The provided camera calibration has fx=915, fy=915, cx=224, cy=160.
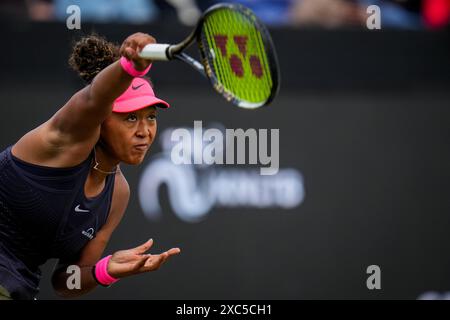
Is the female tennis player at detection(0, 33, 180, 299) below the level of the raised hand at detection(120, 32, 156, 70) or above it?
below

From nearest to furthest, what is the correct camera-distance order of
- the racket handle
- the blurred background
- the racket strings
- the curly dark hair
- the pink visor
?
the racket handle, the racket strings, the pink visor, the curly dark hair, the blurred background

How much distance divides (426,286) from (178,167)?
1752mm

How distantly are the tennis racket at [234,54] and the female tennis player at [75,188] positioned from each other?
1.39ft

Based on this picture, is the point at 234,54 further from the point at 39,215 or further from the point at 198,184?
the point at 198,184

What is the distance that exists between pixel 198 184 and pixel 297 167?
0.63 meters

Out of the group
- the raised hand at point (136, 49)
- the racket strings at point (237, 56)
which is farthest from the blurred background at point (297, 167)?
the raised hand at point (136, 49)

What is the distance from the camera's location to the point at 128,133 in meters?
3.56

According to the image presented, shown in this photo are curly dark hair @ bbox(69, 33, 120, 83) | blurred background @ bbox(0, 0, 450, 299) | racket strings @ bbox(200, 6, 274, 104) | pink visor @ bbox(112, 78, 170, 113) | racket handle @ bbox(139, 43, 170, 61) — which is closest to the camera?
racket handle @ bbox(139, 43, 170, 61)

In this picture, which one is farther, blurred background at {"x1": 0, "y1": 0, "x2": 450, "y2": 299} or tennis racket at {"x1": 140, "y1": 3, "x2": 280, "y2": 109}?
blurred background at {"x1": 0, "y1": 0, "x2": 450, "y2": 299}

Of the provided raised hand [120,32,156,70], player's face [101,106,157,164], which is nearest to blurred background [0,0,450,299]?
player's face [101,106,157,164]

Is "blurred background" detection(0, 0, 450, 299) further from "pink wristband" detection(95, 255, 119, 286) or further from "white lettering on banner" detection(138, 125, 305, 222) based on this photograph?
"pink wristband" detection(95, 255, 119, 286)

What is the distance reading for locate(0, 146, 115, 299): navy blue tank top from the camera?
346 cm

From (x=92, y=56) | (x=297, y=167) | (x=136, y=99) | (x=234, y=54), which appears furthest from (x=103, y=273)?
(x=297, y=167)
